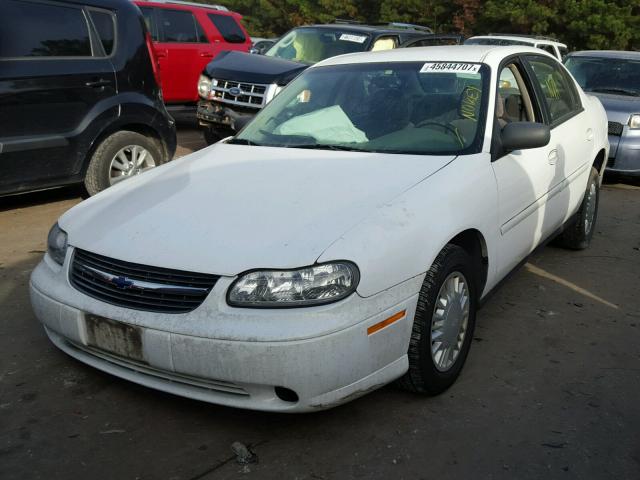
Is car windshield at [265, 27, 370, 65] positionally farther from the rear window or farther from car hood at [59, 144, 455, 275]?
car hood at [59, 144, 455, 275]

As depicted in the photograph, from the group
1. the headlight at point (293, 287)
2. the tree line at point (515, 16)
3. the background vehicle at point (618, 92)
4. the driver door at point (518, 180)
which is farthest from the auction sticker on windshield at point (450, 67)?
the tree line at point (515, 16)

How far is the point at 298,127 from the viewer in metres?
4.29

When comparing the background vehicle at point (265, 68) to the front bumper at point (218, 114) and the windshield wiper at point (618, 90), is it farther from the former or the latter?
the windshield wiper at point (618, 90)

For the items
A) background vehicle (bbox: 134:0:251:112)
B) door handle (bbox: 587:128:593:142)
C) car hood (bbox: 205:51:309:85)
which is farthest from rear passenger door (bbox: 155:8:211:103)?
door handle (bbox: 587:128:593:142)

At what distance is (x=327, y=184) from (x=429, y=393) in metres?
1.07

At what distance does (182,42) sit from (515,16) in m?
21.3

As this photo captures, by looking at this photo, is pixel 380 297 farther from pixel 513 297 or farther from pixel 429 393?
pixel 513 297

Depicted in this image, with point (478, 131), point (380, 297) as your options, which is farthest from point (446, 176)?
point (380, 297)

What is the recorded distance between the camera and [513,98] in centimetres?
456

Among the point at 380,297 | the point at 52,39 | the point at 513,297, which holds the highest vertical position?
the point at 52,39


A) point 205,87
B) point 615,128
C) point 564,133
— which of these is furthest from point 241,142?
point 615,128

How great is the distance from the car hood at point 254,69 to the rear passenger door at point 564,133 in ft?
13.0

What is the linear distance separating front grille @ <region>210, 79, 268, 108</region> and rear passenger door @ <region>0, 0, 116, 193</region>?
94.0 inches

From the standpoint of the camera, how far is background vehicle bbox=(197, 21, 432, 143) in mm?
8648
